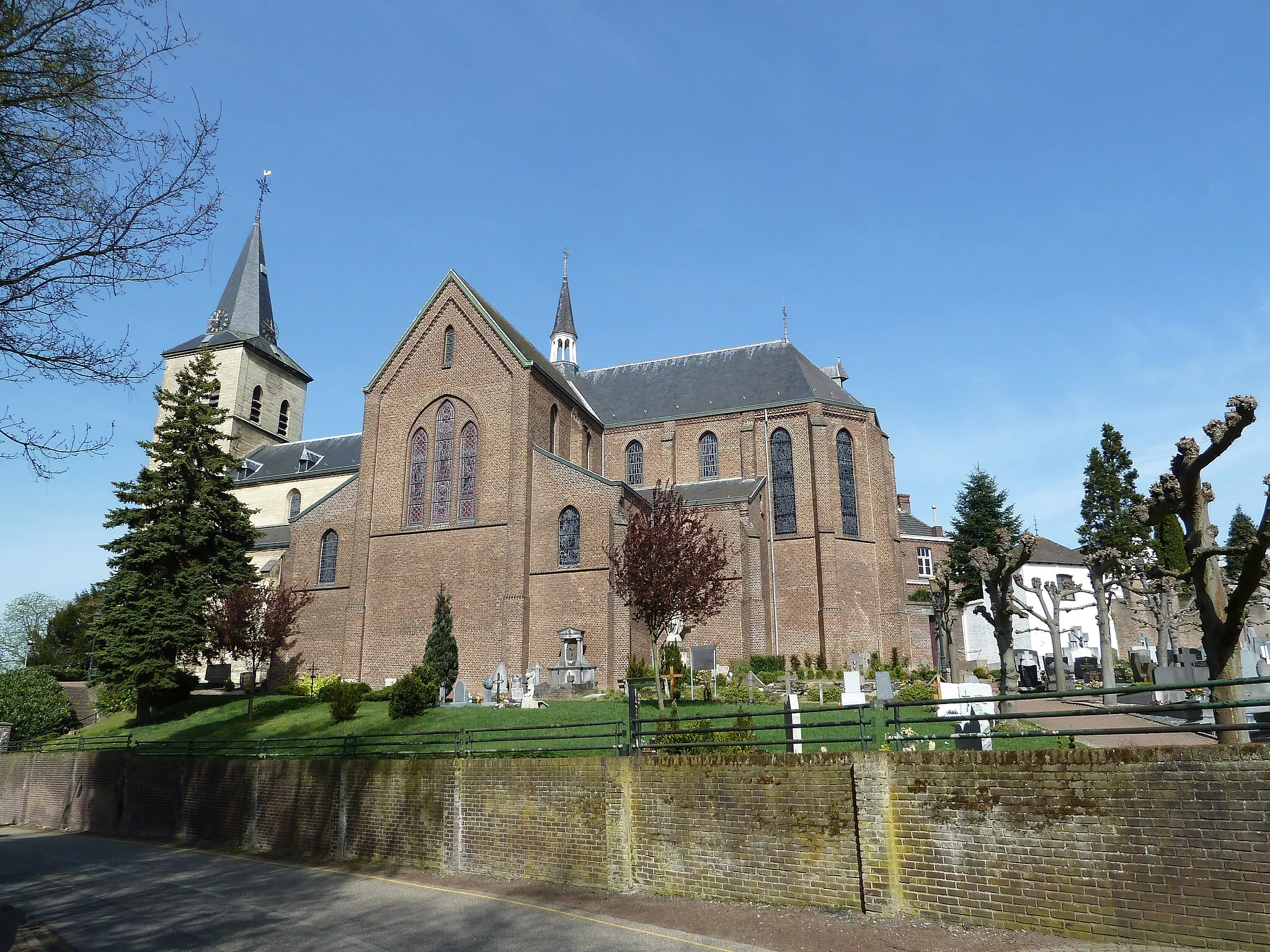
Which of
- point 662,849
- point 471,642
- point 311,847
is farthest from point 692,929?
point 471,642

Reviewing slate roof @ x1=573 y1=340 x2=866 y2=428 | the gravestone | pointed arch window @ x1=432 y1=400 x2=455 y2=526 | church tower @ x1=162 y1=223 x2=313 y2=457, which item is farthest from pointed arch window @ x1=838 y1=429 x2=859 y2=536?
church tower @ x1=162 y1=223 x2=313 y2=457

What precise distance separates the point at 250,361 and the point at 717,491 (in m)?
31.0

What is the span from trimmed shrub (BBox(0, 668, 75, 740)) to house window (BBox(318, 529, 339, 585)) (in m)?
13.2

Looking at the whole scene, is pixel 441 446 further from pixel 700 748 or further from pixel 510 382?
pixel 700 748

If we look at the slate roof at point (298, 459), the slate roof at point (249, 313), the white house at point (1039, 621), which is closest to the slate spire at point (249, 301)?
the slate roof at point (249, 313)

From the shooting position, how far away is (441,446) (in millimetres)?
34844

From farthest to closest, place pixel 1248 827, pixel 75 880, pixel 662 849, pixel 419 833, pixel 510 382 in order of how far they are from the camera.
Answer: pixel 510 382, pixel 75 880, pixel 419 833, pixel 662 849, pixel 1248 827

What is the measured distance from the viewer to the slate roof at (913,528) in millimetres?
50031

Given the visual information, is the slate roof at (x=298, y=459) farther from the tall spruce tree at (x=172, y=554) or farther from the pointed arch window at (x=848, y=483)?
the pointed arch window at (x=848, y=483)

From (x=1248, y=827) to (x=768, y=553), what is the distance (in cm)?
2934

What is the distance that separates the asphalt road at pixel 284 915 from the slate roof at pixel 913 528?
42.0 metres

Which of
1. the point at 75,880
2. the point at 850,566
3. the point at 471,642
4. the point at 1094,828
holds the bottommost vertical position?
the point at 75,880

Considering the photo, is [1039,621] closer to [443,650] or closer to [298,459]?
[443,650]

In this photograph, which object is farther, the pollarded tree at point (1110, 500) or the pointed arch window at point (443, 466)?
the pollarded tree at point (1110, 500)
